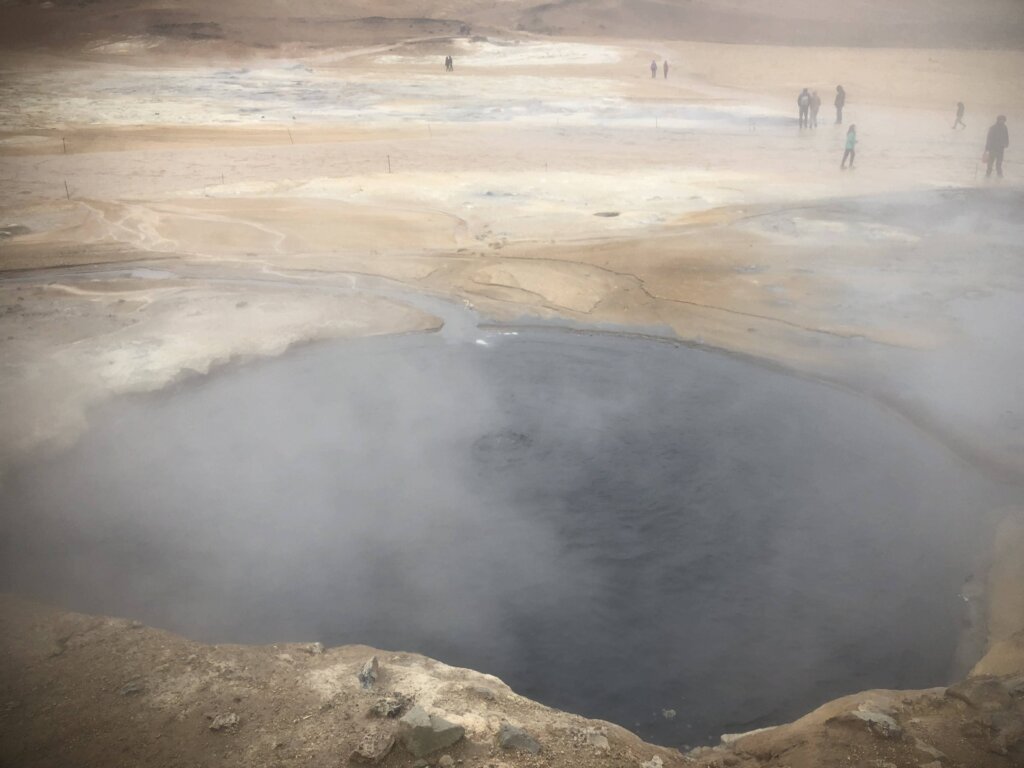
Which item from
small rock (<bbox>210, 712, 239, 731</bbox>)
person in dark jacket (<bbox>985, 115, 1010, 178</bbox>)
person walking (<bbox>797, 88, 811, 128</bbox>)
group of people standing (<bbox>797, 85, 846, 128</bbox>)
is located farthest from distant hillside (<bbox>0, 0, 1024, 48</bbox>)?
small rock (<bbox>210, 712, 239, 731</bbox>)

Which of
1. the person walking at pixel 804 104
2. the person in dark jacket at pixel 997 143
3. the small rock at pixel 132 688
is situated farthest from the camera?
the person walking at pixel 804 104

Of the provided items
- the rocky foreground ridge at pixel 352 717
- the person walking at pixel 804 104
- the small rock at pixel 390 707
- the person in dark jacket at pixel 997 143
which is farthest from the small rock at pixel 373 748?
the person walking at pixel 804 104

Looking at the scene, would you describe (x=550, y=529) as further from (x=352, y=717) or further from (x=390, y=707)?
(x=352, y=717)

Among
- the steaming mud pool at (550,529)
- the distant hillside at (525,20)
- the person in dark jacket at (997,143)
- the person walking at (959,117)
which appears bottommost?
the steaming mud pool at (550,529)

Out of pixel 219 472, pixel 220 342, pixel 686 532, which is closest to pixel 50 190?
pixel 220 342

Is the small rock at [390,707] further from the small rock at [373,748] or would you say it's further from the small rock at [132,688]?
the small rock at [132,688]

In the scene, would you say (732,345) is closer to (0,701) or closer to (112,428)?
(112,428)
